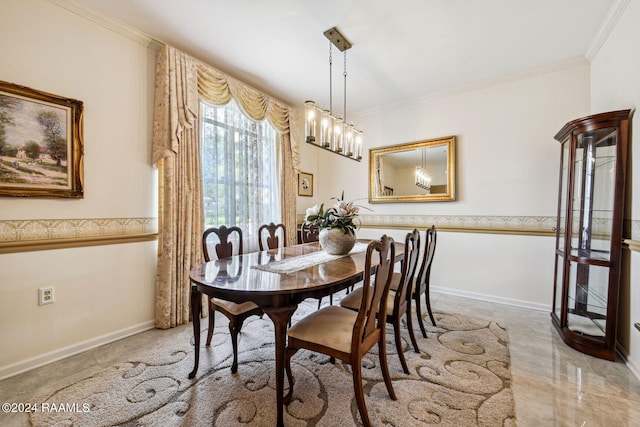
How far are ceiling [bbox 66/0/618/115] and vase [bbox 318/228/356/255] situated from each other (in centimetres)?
171

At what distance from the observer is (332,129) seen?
250cm

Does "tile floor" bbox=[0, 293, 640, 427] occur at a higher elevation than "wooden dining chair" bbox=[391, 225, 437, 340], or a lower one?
lower

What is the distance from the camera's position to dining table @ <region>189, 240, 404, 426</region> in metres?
1.27

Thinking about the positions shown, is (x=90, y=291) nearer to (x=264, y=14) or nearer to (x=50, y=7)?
(x=50, y=7)

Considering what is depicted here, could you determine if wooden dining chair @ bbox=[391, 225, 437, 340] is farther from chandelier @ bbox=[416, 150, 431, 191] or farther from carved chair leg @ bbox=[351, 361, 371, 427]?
chandelier @ bbox=[416, 150, 431, 191]

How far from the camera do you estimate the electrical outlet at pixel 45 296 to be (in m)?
1.84

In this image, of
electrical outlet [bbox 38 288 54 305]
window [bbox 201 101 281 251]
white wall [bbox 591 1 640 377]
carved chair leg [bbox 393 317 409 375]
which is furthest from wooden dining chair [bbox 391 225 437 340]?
electrical outlet [bbox 38 288 54 305]

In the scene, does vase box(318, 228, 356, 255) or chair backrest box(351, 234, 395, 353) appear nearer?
chair backrest box(351, 234, 395, 353)

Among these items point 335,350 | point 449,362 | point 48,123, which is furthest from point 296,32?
point 449,362

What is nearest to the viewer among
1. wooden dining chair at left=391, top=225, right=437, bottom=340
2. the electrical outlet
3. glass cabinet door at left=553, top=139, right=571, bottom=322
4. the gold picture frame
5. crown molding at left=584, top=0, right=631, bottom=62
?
the electrical outlet

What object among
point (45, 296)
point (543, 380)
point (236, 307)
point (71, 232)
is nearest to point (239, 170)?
point (71, 232)

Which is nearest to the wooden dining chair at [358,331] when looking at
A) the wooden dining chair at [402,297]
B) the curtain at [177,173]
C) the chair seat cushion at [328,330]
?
the chair seat cushion at [328,330]

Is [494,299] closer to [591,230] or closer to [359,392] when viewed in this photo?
[591,230]

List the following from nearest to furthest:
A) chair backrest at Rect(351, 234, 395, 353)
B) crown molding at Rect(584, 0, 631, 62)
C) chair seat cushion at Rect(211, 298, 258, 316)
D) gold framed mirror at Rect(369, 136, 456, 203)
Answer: chair backrest at Rect(351, 234, 395, 353), chair seat cushion at Rect(211, 298, 258, 316), crown molding at Rect(584, 0, 631, 62), gold framed mirror at Rect(369, 136, 456, 203)
